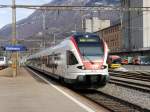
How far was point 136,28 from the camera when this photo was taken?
114 m

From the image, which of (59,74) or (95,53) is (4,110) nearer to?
(95,53)

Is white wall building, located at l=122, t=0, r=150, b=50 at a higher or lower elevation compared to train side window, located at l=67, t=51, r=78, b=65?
higher

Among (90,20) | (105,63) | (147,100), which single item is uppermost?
(90,20)

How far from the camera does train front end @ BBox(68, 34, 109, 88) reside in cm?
2302

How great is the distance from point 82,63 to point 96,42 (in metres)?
1.83

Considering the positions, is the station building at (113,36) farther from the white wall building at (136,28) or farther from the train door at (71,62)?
the train door at (71,62)

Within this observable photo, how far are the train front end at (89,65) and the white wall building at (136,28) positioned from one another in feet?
263

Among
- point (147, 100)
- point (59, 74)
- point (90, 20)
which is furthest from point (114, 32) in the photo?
point (147, 100)

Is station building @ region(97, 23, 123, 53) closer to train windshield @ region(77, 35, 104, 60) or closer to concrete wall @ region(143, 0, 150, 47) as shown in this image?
concrete wall @ region(143, 0, 150, 47)

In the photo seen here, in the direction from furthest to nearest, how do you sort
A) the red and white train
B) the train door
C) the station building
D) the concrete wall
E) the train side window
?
the station building < the concrete wall < the train side window < the train door < the red and white train

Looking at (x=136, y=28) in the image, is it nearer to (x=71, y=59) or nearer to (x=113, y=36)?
(x=113, y=36)

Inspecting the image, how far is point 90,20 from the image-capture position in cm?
8031

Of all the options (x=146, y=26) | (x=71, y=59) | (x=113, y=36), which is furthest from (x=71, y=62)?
(x=113, y=36)

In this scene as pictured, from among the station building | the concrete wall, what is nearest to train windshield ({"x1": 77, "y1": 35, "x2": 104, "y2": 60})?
the concrete wall
